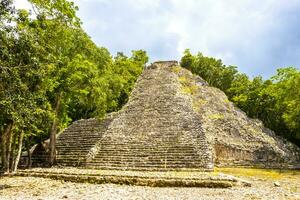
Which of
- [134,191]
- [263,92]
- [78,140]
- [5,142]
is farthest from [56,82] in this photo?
A: [263,92]

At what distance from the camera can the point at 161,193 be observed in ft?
41.9

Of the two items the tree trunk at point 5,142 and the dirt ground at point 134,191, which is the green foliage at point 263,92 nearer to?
the dirt ground at point 134,191

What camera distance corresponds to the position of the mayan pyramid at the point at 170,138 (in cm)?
2128

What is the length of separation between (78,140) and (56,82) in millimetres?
6389

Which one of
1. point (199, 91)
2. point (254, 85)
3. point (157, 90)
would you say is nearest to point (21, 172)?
point (157, 90)

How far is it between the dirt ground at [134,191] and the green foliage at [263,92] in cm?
1271

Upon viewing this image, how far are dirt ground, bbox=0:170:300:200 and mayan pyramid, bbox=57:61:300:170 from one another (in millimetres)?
5450

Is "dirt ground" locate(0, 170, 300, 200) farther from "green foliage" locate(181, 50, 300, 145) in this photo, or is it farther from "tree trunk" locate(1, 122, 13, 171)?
"green foliage" locate(181, 50, 300, 145)

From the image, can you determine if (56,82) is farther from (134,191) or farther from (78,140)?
(134,191)

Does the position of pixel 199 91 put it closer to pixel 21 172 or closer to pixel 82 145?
pixel 82 145

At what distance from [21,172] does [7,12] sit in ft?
29.9

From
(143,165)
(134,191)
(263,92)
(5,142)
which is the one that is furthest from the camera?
(263,92)

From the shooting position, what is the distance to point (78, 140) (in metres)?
25.9

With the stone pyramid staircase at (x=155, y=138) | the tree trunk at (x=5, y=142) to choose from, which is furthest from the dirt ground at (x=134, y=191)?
the stone pyramid staircase at (x=155, y=138)
